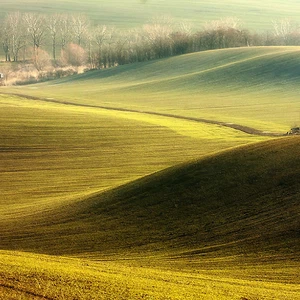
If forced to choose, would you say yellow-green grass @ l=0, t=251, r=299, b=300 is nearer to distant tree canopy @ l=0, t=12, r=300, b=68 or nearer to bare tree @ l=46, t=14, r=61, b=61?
distant tree canopy @ l=0, t=12, r=300, b=68

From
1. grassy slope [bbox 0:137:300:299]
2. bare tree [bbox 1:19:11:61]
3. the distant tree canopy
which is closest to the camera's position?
grassy slope [bbox 0:137:300:299]

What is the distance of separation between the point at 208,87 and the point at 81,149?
49873mm

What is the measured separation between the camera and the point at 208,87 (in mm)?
101312

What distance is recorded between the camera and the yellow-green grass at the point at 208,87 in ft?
261

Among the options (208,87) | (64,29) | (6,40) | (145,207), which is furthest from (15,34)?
(145,207)

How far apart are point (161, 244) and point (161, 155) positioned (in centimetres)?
2568

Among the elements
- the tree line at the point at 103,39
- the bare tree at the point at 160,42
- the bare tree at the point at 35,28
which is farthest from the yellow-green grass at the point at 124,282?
the bare tree at the point at 35,28

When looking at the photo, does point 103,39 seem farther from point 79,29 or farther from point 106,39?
point 79,29

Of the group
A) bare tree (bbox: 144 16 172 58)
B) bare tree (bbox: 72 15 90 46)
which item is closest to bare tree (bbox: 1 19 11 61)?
bare tree (bbox: 72 15 90 46)

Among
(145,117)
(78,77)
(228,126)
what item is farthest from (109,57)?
(228,126)

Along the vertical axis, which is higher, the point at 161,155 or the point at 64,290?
the point at 64,290

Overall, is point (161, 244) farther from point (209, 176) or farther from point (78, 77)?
point (78, 77)

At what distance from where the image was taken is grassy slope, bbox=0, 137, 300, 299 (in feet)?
57.6

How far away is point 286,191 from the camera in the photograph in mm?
29719
